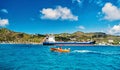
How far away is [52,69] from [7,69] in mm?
9427

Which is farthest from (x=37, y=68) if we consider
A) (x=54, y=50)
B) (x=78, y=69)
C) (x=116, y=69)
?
(x=54, y=50)

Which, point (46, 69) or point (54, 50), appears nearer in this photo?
point (46, 69)

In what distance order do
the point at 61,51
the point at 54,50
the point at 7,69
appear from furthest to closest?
the point at 54,50, the point at 61,51, the point at 7,69

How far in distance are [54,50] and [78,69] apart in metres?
72.5

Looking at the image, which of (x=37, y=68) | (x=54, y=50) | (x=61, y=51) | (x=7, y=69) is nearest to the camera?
(x=7, y=69)

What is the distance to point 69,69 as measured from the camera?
47875 millimetres

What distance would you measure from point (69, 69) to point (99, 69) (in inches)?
273

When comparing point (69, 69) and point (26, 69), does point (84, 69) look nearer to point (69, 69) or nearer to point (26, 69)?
point (69, 69)

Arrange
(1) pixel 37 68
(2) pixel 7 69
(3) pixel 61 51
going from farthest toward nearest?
(3) pixel 61 51 → (1) pixel 37 68 → (2) pixel 7 69

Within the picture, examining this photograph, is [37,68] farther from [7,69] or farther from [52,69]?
[7,69]

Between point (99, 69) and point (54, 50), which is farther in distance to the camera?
point (54, 50)

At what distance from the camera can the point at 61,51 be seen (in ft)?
366

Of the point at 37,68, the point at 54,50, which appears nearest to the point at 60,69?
the point at 37,68

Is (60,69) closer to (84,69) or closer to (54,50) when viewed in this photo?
(84,69)
